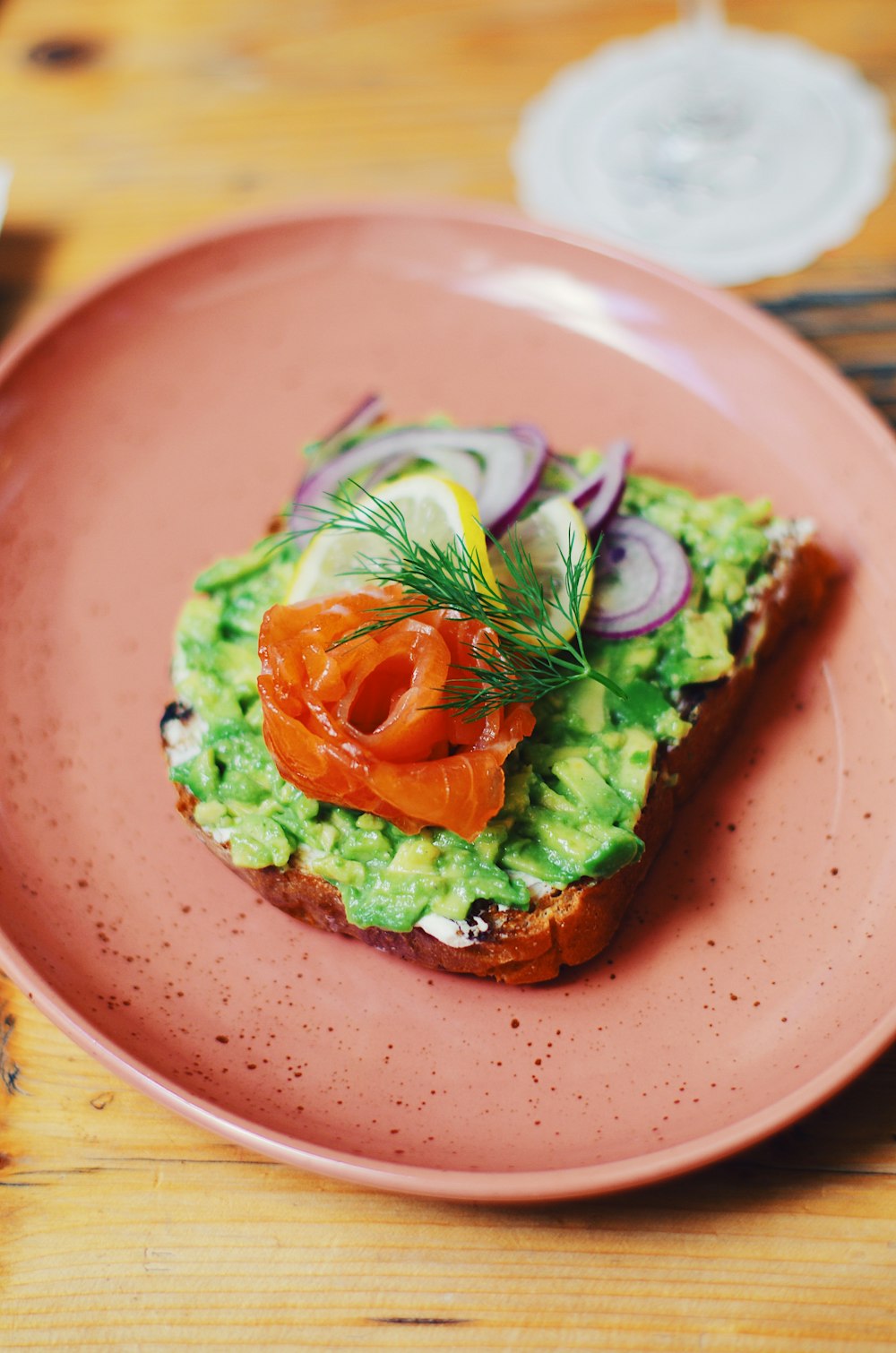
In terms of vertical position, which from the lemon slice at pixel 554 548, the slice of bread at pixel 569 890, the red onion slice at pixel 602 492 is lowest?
the slice of bread at pixel 569 890

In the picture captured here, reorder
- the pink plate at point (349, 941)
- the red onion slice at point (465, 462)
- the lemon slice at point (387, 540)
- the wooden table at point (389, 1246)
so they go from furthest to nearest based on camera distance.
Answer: the red onion slice at point (465, 462) → the lemon slice at point (387, 540) → the pink plate at point (349, 941) → the wooden table at point (389, 1246)

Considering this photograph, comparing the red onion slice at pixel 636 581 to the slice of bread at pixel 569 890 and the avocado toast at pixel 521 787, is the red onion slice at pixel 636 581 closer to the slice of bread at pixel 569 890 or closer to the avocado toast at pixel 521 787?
the avocado toast at pixel 521 787

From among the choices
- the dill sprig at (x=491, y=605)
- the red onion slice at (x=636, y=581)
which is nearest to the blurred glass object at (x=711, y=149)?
the red onion slice at (x=636, y=581)

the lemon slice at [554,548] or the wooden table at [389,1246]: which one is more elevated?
the lemon slice at [554,548]

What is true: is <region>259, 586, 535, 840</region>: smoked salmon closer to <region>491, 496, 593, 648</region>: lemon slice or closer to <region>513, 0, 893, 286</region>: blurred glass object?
<region>491, 496, 593, 648</region>: lemon slice

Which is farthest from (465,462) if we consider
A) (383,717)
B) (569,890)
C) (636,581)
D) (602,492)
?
(569,890)

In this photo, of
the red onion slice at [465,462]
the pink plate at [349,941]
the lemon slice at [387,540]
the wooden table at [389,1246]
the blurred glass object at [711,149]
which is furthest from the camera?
the blurred glass object at [711,149]

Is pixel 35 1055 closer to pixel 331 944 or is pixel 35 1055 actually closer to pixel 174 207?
pixel 331 944
